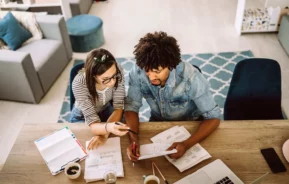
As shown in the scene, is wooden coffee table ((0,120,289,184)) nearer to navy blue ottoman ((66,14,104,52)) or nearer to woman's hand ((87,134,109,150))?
woman's hand ((87,134,109,150))

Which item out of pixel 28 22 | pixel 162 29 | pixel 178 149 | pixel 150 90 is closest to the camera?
pixel 178 149

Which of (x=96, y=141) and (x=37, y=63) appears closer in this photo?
(x=96, y=141)

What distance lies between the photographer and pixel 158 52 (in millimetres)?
1584

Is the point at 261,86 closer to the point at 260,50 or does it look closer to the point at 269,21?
the point at 260,50

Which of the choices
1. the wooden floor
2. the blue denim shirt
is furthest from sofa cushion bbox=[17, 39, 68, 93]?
the blue denim shirt

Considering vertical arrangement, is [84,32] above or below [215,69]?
above

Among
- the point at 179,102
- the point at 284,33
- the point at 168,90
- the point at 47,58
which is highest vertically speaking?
the point at 168,90

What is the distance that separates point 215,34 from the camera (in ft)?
13.8

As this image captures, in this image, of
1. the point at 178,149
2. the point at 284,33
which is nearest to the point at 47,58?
the point at 178,149

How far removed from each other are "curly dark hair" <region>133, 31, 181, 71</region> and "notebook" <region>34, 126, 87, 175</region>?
59 centimetres

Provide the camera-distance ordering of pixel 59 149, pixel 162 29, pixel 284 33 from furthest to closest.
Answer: pixel 162 29 < pixel 284 33 < pixel 59 149

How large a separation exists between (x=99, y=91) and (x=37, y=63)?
61.2 inches

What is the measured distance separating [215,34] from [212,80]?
1.07 metres

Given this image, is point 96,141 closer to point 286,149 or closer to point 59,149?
point 59,149
